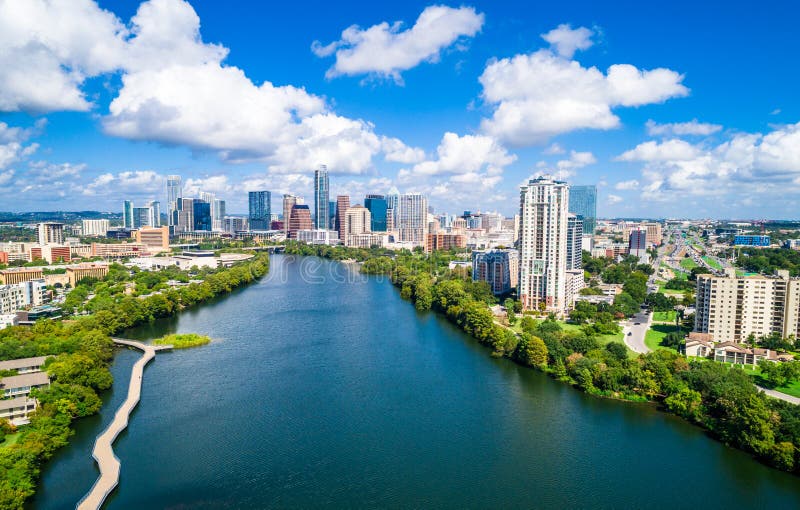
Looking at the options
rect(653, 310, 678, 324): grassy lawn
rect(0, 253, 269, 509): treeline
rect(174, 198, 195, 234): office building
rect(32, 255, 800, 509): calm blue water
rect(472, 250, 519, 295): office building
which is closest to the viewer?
rect(0, 253, 269, 509): treeline

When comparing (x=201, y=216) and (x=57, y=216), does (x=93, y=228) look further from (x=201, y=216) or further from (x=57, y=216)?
(x=57, y=216)

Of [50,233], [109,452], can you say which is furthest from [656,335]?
[50,233]

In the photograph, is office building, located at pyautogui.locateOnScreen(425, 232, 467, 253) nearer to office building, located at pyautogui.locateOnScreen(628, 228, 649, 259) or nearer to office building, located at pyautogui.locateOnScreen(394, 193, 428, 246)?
office building, located at pyautogui.locateOnScreen(394, 193, 428, 246)

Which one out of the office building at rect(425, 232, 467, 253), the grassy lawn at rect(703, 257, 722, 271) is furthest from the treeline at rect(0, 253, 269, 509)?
the grassy lawn at rect(703, 257, 722, 271)

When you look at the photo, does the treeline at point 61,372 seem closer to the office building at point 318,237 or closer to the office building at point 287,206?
the office building at point 318,237

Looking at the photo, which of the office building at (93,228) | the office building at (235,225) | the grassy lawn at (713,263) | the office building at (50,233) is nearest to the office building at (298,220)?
the office building at (235,225)
